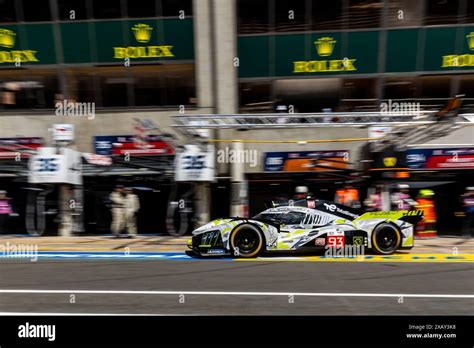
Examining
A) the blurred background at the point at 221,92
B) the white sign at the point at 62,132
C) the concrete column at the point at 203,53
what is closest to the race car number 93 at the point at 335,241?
the blurred background at the point at 221,92

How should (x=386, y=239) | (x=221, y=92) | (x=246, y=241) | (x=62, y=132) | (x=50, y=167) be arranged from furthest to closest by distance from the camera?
1. (x=221, y=92)
2. (x=62, y=132)
3. (x=50, y=167)
4. (x=386, y=239)
5. (x=246, y=241)

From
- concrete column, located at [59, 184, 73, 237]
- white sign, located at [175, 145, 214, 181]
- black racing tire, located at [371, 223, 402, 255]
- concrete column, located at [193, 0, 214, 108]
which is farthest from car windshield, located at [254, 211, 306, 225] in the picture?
concrete column, located at [59, 184, 73, 237]

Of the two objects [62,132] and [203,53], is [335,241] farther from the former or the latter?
[62,132]

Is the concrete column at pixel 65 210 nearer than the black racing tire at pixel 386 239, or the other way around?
the black racing tire at pixel 386 239

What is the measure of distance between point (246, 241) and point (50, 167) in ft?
29.9

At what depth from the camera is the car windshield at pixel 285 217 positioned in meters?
11.3

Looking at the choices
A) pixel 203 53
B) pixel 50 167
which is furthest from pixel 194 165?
pixel 50 167

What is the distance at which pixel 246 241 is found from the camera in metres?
11.2

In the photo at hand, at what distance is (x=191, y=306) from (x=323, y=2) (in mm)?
14606

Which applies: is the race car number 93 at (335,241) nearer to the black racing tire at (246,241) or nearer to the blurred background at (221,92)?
the black racing tire at (246,241)

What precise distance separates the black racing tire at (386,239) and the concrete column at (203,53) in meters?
9.26

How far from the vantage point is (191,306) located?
620 cm
